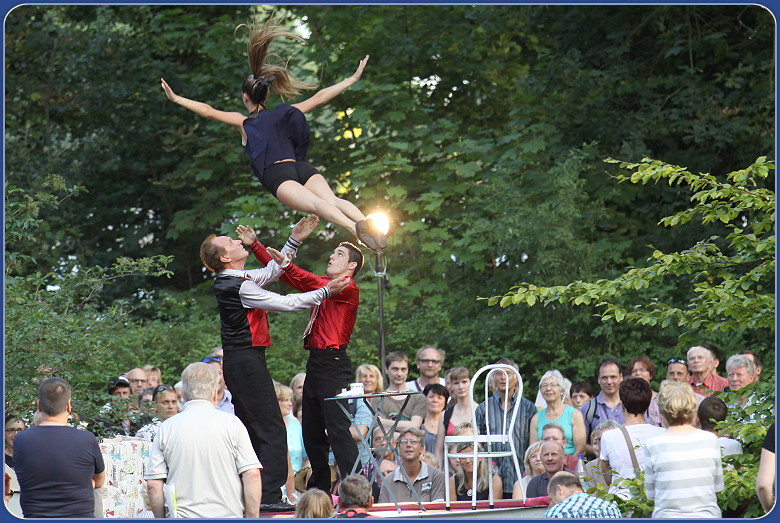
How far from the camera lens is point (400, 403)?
832 centimetres

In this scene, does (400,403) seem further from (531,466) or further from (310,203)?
(310,203)

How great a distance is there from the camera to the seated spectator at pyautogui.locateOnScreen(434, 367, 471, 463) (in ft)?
25.3

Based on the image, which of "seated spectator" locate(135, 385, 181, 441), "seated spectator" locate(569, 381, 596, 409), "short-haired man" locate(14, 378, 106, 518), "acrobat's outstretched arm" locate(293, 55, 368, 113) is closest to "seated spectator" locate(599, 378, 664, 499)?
"seated spectator" locate(569, 381, 596, 409)

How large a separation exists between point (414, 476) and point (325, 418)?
728 millimetres

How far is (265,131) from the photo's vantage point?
719 cm

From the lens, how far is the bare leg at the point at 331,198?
690cm

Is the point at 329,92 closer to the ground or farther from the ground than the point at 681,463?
farther from the ground

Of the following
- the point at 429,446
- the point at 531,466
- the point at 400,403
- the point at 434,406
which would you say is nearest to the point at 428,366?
the point at 400,403

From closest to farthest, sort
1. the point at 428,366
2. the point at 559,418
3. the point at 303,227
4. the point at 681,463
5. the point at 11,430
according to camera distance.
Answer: the point at 681,463 < the point at 303,227 < the point at 11,430 < the point at 559,418 < the point at 428,366

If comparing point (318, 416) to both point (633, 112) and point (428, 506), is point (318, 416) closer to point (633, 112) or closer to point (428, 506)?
point (428, 506)

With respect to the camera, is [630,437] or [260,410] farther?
[260,410]

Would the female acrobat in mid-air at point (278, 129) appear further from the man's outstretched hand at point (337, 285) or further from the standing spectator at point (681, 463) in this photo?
the standing spectator at point (681, 463)

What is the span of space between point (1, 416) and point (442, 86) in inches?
396

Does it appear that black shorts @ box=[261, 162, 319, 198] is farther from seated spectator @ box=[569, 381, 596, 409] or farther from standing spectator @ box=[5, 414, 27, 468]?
seated spectator @ box=[569, 381, 596, 409]
